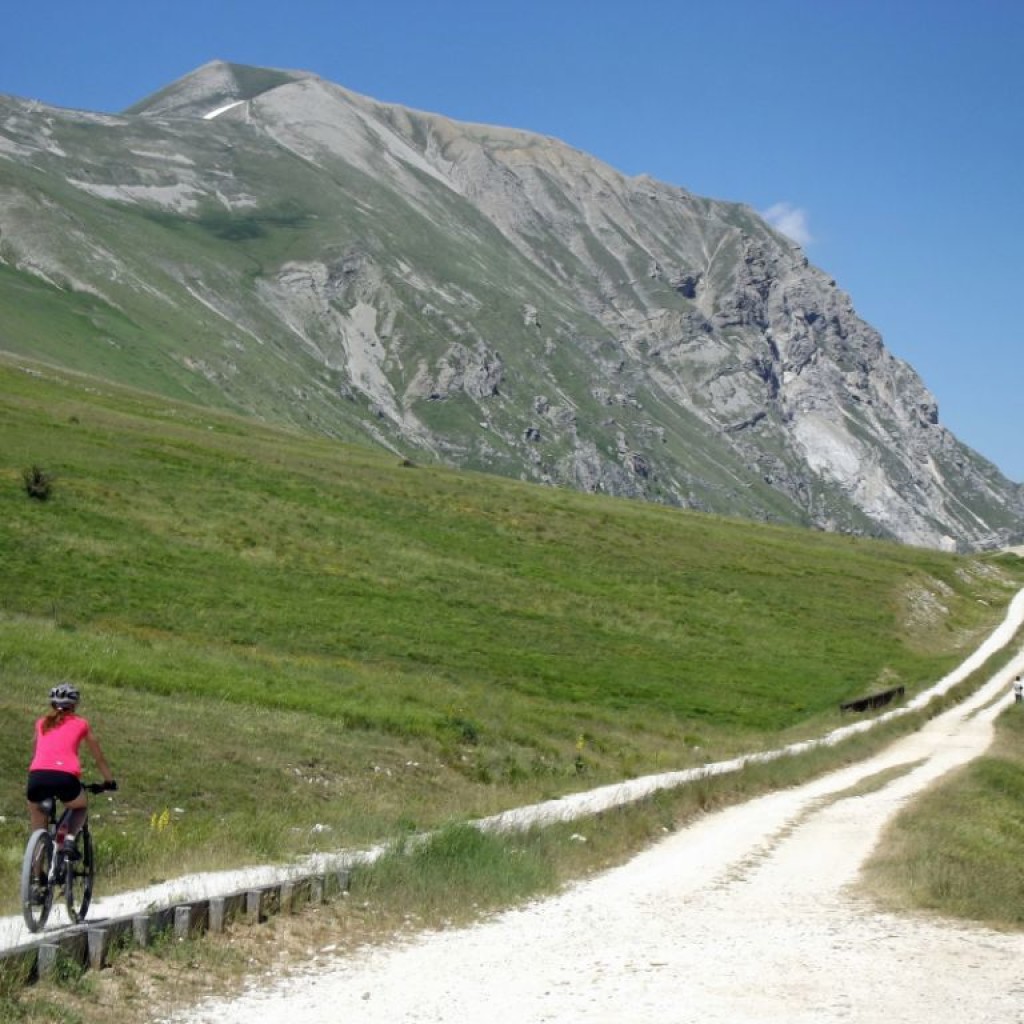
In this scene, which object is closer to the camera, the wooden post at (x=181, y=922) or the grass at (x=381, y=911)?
the grass at (x=381, y=911)

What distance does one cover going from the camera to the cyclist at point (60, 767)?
15.6 metres

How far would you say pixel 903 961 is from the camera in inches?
A: 647

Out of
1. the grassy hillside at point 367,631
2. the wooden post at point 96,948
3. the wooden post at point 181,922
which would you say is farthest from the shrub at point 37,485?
the wooden post at point 96,948

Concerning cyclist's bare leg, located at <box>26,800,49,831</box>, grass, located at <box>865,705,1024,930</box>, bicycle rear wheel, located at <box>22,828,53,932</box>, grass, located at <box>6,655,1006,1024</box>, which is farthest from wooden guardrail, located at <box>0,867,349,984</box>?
grass, located at <box>865,705,1024,930</box>

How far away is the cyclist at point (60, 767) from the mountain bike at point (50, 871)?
0.09 meters

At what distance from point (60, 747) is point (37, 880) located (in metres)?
1.59

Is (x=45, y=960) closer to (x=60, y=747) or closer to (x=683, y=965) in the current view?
(x=60, y=747)

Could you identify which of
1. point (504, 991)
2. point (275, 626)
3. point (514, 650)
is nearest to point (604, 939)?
point (504, 991)

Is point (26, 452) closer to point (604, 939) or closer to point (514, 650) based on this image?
point (514, 650)

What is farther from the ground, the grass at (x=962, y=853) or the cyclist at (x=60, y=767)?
the cyclist at (x=60, y=767)

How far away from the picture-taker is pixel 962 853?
953 inches

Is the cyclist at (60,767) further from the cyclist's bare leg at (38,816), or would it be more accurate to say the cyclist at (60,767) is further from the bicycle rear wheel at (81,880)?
the bicycle rear wheel at (81,880)

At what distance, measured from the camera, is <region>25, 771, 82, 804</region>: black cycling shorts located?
15.6 m

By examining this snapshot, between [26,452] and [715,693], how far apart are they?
39655 millimetres
